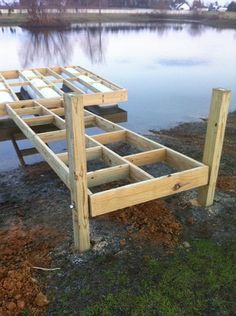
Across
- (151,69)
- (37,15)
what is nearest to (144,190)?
(151,69)

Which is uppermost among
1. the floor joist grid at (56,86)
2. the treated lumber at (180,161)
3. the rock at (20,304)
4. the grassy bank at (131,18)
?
the grassy bank at (131,18)

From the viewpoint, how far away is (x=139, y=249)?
9.98 feet

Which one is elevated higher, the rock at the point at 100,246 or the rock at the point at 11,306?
the rock at the point at 11,306

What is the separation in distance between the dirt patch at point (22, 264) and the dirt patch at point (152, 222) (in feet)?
2.60

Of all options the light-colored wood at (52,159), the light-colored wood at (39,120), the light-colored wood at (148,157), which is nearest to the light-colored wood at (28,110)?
the light-colored wood at (39,120)

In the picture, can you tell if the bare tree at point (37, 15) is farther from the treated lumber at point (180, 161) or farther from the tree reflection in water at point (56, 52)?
the treated lumber at point (180, 161)

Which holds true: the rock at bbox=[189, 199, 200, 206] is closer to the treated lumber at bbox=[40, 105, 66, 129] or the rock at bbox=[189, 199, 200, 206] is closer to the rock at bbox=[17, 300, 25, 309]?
the rock at bbox=[17, 300, 25, 309]

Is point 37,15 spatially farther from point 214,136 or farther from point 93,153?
point 214,136

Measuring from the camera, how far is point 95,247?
10.0 feet

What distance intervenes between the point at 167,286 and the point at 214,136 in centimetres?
157

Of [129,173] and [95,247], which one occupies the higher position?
[129,173]

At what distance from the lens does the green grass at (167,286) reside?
8.02ft

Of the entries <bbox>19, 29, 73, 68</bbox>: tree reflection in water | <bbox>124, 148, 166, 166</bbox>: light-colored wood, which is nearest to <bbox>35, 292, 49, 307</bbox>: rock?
<bbox>124, 148, 166, 166</bbox>: light-colored wood

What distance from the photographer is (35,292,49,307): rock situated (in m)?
2.47
